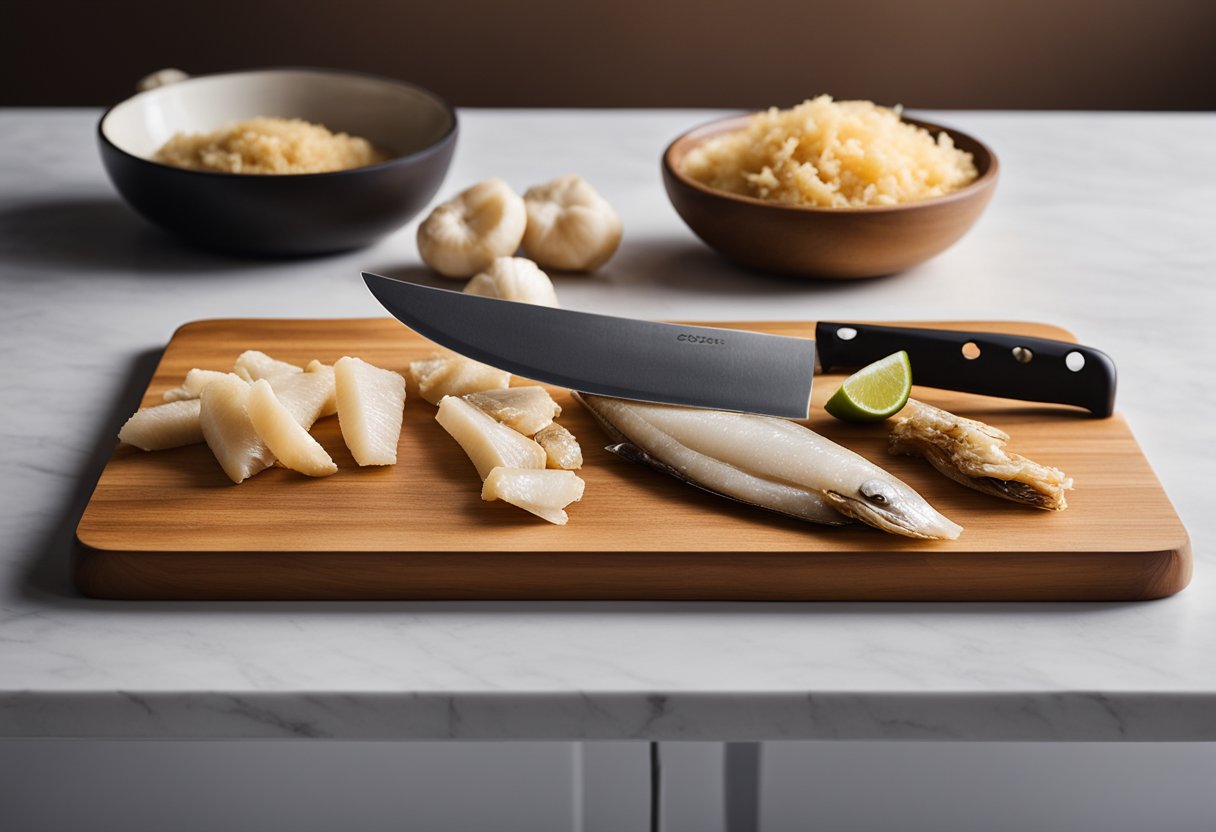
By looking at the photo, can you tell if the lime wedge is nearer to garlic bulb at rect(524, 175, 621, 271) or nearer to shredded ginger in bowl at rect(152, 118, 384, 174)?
garlic bulb at rect(524, 175, 621, 271)

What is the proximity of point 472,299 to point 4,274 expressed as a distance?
2.62 feet

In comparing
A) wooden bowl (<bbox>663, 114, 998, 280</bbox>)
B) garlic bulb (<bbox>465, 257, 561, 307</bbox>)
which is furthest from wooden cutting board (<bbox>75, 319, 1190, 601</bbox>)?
wooden bowl (<bbox>663, 114, 998, 280</bbox>)

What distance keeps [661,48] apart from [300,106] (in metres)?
1.83

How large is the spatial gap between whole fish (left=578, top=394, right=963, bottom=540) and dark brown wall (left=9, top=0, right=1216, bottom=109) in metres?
2.55

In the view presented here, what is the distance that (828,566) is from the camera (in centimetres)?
104

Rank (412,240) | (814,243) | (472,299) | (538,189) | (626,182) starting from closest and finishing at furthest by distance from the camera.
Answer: (472,299), (814,243), (538,189), (412,240), (626,182)

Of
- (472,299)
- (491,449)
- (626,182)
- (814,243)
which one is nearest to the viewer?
(491,449)

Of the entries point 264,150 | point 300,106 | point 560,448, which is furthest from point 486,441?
point 300,106

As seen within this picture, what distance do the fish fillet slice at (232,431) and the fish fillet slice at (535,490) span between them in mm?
222

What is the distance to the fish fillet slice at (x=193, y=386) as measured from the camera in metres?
1.27

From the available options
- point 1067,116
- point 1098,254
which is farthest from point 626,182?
point 1067,116

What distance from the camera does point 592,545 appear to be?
1.05m

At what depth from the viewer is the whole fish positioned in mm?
1059

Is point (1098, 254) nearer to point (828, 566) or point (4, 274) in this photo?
point (828, 566)
